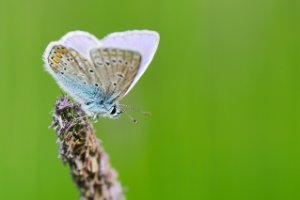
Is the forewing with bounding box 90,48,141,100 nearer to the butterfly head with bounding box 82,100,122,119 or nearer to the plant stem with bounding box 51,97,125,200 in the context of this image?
the butterfly head with bounding box 82,100,122,119

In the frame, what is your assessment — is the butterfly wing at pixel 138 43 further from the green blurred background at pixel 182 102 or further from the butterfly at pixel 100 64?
the green blurred background at pixel 182 102

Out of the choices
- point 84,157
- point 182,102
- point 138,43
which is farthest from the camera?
point 182,102

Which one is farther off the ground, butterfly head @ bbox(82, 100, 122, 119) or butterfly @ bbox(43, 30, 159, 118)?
butterfly @ bbox(43, 30, 159, 118)

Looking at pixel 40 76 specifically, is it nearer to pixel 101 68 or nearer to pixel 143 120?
pixel 143 120

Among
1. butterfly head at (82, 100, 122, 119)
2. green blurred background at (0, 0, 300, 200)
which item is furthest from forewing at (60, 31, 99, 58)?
green blurred background at (0, 0, 300, 200)

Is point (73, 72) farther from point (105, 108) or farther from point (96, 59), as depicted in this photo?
point (105, 108)

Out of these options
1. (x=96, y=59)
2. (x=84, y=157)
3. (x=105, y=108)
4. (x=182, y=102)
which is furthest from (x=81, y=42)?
(x=182, y=102)
